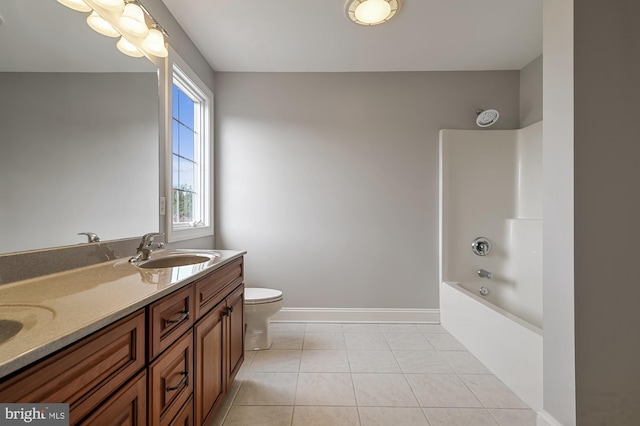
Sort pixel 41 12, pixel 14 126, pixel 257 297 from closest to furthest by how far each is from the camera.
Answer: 1. pixel 14 126
2. pixel 41 12
3. pixel 257 297

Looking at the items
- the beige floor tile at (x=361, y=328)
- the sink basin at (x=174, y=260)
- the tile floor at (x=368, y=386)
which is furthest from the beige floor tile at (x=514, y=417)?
the sink basin at (x=174, y=260)

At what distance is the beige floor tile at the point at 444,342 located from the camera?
6.95 feet

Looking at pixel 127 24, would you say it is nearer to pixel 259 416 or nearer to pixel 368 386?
pixel 259 416

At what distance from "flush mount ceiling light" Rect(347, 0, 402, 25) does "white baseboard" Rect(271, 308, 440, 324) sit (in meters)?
2.40

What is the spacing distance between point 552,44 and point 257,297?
7.30ft

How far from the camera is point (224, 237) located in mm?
2580

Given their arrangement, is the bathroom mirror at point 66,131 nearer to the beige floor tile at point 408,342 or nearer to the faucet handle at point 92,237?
the faucet handle at point 92,237

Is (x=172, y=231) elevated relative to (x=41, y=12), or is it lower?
lower

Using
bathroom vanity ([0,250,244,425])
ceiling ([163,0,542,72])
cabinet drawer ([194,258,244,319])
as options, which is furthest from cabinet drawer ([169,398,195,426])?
ceiling ([163,0,542,72])

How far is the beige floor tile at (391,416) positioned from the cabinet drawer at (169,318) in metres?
1.06

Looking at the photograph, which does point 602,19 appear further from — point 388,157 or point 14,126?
point 14,126

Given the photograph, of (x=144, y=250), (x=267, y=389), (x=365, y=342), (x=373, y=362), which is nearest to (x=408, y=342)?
(x=365, y=342)

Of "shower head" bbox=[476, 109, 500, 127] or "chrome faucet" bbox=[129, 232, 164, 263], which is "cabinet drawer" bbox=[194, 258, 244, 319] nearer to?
"chrome faucet" bbox=[129, 232, 164, 263]

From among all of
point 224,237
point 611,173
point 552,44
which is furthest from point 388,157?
point 224,237
